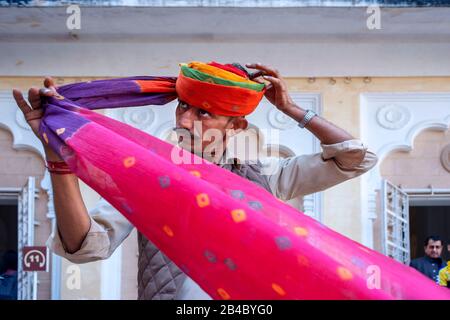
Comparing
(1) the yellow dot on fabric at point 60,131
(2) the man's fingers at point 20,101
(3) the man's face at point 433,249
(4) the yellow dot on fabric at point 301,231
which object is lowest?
(3) the man's face at point 433,249

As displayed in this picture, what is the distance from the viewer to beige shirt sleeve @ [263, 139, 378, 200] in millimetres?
3016

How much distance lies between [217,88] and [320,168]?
434mm

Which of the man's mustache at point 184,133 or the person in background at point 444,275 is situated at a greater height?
the man's mustache at point 184,133

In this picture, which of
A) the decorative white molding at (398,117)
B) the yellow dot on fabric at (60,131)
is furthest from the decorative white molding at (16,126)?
the yellow dot on fabric at (60,131)

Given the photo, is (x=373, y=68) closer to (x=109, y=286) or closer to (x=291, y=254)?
(x=109, y=286)

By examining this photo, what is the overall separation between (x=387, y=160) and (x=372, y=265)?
244 inches

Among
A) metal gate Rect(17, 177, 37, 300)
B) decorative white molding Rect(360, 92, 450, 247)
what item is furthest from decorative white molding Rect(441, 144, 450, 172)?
metal gate Rect(17, 177, 37, 300)

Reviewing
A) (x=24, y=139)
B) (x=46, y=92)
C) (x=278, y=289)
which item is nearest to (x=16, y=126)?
(x=24, y=139)

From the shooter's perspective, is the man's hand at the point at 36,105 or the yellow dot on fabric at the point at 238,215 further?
the man's hand at the point at 36,105

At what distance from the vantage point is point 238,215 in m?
2.40

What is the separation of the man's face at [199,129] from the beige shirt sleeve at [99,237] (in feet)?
0.99

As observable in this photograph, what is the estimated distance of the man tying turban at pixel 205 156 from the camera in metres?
2.69

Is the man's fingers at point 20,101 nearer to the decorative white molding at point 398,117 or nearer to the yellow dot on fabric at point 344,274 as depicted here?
the yellow dot on fabric at point 344,274
